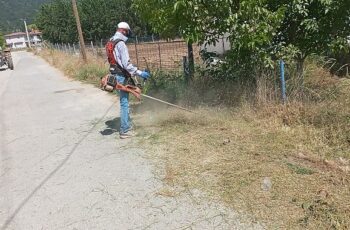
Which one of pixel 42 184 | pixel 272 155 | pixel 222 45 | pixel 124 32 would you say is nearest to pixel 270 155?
pixel 272 155

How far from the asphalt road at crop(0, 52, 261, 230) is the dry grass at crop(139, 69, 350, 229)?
311 millimetres

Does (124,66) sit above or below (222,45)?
above

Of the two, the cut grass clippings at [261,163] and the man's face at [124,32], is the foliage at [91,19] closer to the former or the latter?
the man's face at [124,32]

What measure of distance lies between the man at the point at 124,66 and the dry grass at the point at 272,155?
1.20ft

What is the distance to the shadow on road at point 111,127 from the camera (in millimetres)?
7734

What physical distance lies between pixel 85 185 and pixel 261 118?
2.86 m

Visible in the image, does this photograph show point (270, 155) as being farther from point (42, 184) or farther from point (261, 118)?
point (42, 184)

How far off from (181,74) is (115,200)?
19.1ft

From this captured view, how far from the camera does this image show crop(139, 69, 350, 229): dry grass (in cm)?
402

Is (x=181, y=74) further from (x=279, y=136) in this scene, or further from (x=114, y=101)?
(x=279, y=136)

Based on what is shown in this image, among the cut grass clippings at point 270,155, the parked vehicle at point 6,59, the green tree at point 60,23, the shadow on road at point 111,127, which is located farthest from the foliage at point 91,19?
the cut grass clippings at point 270,155

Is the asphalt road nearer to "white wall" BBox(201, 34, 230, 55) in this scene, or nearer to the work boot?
the work boot

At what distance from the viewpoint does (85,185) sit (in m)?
5.27

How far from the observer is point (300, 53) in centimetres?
726
